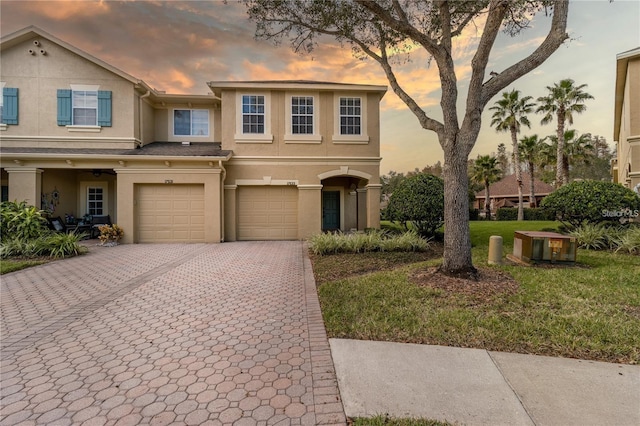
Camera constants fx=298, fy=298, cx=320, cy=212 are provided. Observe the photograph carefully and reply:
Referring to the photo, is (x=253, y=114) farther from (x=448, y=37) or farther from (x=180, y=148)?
(x=448, y=37)

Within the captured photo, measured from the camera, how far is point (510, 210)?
1105 inches

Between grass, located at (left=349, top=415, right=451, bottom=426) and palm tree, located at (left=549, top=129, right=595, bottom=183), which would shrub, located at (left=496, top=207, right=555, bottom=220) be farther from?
grass, located at (left=349, top=415, right=451, bottom=426)

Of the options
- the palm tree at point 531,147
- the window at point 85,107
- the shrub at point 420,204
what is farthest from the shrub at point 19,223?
the palm tree at point 531,147

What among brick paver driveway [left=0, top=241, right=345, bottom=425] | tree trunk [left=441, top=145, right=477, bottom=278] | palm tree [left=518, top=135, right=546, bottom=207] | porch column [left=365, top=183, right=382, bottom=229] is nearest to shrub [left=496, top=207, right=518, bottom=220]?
palm tree [left=518, top=135, right=546, bottom=207]

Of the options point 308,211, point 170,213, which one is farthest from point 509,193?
point 170,213

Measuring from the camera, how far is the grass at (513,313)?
11.9ft

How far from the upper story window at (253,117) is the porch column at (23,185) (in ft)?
26.4

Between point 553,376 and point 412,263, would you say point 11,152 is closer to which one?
point 412,263

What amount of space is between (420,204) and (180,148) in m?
10.7

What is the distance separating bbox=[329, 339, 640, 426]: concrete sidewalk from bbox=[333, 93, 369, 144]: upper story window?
11257mm

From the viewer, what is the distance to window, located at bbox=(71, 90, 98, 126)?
1308 cm

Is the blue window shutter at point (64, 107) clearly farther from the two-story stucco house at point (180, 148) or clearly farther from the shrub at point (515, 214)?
the shrub at point (515, 214)

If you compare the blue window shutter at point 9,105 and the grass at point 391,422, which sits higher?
the blue window shutter at point 9,105

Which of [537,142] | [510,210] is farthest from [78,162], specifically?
[537,142]
